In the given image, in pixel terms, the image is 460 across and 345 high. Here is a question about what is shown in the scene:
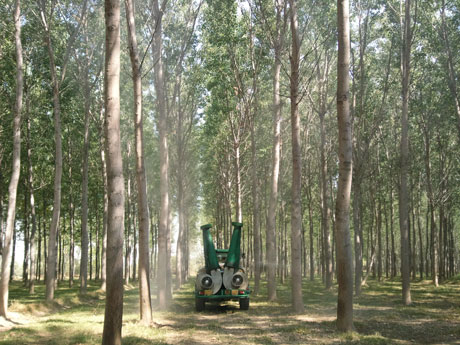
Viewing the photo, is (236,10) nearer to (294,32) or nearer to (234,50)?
(234,50)

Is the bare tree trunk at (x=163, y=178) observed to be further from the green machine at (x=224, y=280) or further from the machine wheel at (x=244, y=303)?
the machine wheel at (x=244, y=303)

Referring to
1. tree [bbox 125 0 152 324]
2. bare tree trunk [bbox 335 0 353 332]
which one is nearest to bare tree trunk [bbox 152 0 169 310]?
tree [bbox 125 0 152 324]

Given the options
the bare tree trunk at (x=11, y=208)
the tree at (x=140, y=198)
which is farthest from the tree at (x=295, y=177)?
the bare tree trunk at (x=11, y=208)

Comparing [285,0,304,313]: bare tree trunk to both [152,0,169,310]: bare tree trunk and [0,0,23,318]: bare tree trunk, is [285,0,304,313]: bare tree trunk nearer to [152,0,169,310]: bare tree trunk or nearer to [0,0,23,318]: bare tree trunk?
[152,0,169,310]: bare tree trunk

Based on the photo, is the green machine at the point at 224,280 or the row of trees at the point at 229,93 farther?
the green machine at the point at 224,280

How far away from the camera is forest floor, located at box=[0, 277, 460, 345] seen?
8766 millimetres

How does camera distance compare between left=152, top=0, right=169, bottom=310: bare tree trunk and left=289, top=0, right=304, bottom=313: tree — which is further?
left=152, top=0, right=169, bottom=310: bare tree trunk

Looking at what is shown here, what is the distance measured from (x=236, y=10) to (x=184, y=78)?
5.71m

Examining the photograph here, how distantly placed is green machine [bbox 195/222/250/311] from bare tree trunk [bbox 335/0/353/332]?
5.21m

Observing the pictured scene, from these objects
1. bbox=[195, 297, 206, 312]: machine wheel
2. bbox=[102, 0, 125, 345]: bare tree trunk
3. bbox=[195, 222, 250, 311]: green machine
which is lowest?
bbox=[195, 297, 206, 312]: machine wheel

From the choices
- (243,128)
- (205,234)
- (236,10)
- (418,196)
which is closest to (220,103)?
(243,128)

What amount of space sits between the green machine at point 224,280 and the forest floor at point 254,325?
53 cm

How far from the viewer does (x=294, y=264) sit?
500 inches

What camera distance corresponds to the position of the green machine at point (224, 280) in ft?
46.0
